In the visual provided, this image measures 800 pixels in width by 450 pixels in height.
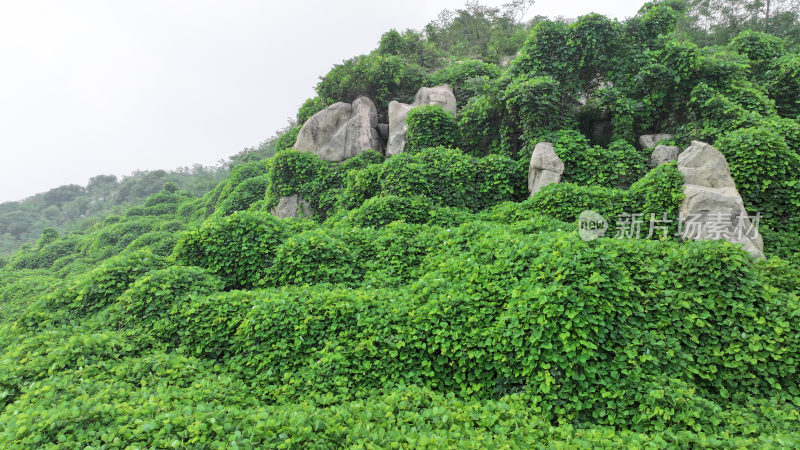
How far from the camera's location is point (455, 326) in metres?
4.63

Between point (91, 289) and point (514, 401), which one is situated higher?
point (91, 289)

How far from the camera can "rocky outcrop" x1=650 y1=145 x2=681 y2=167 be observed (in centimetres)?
909

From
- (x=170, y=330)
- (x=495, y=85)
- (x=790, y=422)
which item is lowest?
(x=790, y=422)

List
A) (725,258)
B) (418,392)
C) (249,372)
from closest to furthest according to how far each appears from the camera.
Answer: (418,392) → (725,258) → (249,372)

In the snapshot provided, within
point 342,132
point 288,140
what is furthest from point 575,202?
point 288,140

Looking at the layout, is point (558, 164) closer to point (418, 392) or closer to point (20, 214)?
point (418, 392)

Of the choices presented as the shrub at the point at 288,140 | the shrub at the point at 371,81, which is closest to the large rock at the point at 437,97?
the shrub at the point at 371,81

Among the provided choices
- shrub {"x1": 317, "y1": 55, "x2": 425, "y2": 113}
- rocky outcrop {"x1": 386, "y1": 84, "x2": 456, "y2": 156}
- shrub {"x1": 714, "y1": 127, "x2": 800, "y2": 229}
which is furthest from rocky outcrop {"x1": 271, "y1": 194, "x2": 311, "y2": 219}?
shrub {"x1": 714, "y1": 127, "x2": 800, "y2": 229}

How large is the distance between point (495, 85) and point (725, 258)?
7.44 meters

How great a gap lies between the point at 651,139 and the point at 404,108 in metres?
7.10

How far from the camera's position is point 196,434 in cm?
304

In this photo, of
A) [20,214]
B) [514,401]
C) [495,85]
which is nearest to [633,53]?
[495,85]

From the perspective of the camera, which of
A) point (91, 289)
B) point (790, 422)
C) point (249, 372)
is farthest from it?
point (91, 289)

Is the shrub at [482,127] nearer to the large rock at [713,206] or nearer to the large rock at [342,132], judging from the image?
the large rock at [342,132]
